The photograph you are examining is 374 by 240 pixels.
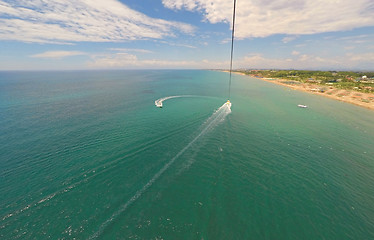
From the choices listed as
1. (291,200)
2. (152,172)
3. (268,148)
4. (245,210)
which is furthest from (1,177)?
(268,148)

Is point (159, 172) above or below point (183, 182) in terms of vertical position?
above

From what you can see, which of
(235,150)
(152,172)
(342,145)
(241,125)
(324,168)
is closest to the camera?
(152,172)

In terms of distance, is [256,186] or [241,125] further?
[241,125]

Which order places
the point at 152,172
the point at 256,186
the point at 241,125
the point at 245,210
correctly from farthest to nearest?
the point at 241,125
the point at 152,172
the point at 256,186
the point at 245,210

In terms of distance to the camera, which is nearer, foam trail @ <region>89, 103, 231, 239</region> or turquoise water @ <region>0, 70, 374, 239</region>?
foam trail @ <region>89, 103, 231, 239</region>

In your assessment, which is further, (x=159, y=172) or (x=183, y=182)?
(x=159, y=172)

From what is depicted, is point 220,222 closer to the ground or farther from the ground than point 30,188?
closer to the ground

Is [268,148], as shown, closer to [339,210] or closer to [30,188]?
[339,210]

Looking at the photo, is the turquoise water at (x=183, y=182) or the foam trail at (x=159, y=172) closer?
the foam trail at (x=159, y=172)

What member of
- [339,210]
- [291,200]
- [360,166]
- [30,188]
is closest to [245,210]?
[291,200]

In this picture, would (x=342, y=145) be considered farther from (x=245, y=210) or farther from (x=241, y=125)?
(x=245, y=210)
